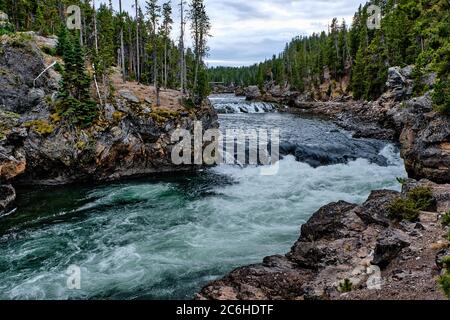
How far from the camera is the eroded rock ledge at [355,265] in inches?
384

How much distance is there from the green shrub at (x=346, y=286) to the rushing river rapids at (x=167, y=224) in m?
5.21

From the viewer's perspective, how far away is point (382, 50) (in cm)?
6619

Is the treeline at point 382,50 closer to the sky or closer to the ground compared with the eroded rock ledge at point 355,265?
closer to the sky

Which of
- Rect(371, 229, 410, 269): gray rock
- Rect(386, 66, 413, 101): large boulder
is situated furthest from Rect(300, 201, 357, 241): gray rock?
Rect(386, 66, 413, 101): large boulder

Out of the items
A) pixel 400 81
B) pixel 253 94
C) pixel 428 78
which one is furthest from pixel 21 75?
pixel 253 94

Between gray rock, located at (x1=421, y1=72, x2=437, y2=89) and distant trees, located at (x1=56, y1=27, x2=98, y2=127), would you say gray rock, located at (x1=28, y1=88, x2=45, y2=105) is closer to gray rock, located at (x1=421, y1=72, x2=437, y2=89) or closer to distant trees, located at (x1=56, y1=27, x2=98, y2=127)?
distant trees, located at (x1=56, y1=27, x2=98, y2=127)

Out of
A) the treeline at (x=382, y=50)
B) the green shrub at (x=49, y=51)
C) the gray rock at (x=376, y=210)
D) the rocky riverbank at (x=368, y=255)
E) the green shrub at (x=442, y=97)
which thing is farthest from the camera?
the treeline at (x=382, y=50)

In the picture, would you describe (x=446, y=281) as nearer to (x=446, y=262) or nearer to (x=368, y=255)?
(x=446, y=262)

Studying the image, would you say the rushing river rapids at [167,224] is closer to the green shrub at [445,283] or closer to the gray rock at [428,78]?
the green shrub at [445,283]

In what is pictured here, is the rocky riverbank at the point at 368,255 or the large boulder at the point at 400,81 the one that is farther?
the large boulder at the point at 400,81

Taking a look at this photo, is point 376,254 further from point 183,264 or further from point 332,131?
point 332,131

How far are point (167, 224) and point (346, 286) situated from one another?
38.2 feet

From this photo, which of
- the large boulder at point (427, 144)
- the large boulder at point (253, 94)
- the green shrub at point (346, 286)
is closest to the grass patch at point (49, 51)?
the large boulder at point (427, 144)
